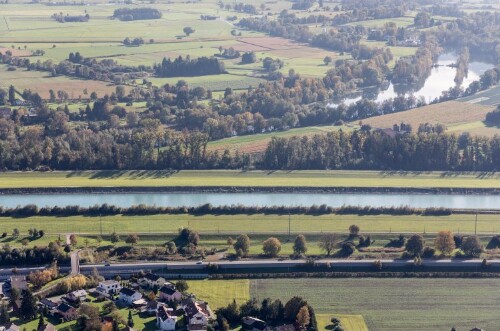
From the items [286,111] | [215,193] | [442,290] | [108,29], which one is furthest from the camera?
[108,29]

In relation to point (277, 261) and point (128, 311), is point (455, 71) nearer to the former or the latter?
point (277, 261)

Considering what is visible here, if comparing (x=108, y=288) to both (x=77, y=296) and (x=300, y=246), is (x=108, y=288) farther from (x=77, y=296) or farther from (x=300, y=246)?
(x=300, y=246)

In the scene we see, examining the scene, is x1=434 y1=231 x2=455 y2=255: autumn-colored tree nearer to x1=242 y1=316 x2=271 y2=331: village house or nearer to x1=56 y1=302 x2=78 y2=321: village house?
x1=242 y1=316 x2=271 y2=331: village house

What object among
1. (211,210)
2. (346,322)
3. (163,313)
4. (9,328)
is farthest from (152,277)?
(211,210)

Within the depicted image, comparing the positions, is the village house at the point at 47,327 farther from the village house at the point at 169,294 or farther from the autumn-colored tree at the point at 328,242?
the autumn-colored tree at the point at 328,242

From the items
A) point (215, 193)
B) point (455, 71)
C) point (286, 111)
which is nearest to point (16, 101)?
point (286, 111)
